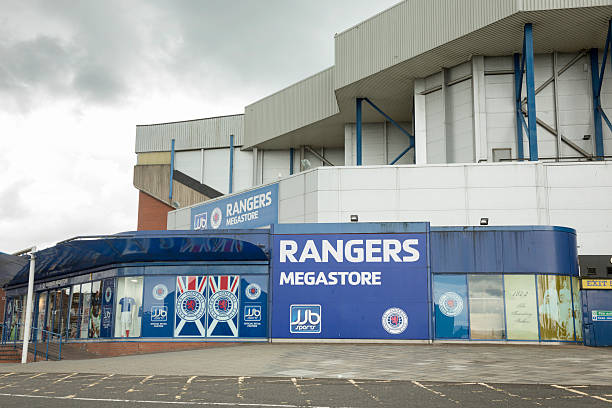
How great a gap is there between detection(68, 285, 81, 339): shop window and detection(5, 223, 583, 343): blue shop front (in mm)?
1932

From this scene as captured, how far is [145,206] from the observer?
1972 inches

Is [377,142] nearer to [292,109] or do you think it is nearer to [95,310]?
[292,109]

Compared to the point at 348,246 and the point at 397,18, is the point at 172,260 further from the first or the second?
the point at 397,18

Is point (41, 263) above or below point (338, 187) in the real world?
below

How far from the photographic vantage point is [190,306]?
23.3 meters

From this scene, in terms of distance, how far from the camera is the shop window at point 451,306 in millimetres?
22094

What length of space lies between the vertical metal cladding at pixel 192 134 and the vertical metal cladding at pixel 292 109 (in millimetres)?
1591

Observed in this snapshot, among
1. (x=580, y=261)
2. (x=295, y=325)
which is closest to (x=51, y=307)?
(x=295, y=325)

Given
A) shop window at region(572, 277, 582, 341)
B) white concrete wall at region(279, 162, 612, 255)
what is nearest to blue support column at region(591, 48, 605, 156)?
Result: white concrete wall at region(279, 162, 612, 255)

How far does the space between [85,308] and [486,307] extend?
15535 millimetres

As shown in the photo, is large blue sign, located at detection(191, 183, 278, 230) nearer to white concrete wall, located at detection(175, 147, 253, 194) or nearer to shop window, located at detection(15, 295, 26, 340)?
shop window, located at detection(15, 295, 26, 340)

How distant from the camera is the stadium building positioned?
22453mm

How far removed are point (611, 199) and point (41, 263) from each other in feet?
78.8

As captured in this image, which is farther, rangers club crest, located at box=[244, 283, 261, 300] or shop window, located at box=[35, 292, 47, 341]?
shop window, located at box=[35, 292, 47, 341]
